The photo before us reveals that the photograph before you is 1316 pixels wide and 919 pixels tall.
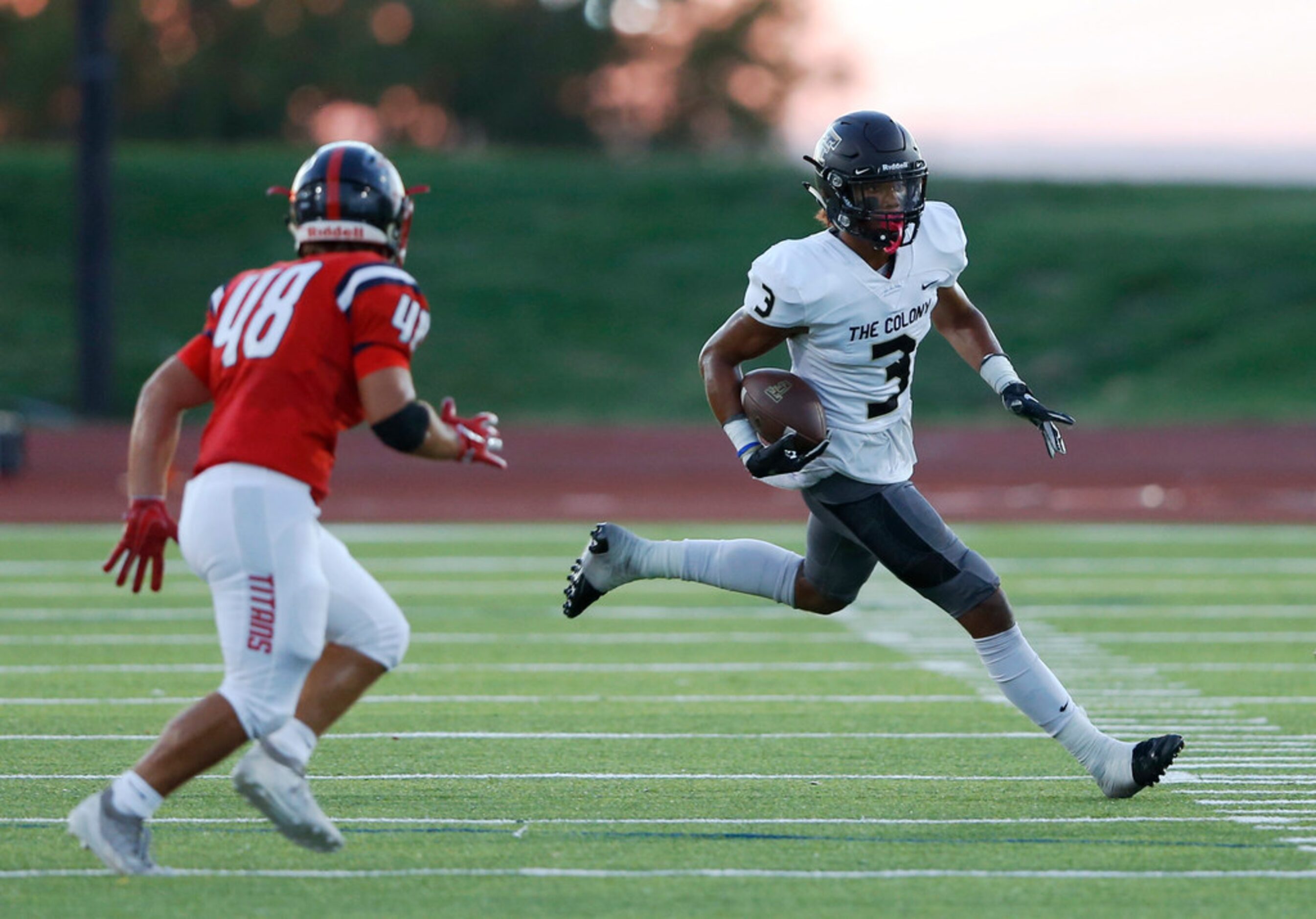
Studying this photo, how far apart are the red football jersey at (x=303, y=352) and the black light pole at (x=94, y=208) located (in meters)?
17.0

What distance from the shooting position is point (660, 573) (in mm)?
5430

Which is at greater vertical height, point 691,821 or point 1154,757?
point 1154,757

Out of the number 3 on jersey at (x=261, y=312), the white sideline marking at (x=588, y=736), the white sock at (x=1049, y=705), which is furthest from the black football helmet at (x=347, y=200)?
the white sideline marking at (x=588, y=736)

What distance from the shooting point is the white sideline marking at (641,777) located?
16.8 ft

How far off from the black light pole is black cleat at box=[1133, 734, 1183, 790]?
17489 mm

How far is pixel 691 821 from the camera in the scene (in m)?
4.56

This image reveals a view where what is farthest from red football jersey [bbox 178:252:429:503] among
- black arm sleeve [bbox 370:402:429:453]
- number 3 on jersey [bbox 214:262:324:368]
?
black arm sleeve [bbox 370:402:429:453]

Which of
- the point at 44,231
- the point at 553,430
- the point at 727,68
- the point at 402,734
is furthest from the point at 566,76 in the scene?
the point at 402,734

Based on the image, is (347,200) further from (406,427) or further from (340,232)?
(406,427)

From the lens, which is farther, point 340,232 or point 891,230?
point 891,230

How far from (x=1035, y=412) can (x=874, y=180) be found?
2.77 ft

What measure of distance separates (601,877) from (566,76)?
37.3 meters

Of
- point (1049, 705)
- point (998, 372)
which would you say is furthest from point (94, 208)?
point (1049, 705)

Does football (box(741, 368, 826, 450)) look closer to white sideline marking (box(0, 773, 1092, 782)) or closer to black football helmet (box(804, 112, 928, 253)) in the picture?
black football helmet (box(804, 112, 928, 253))
